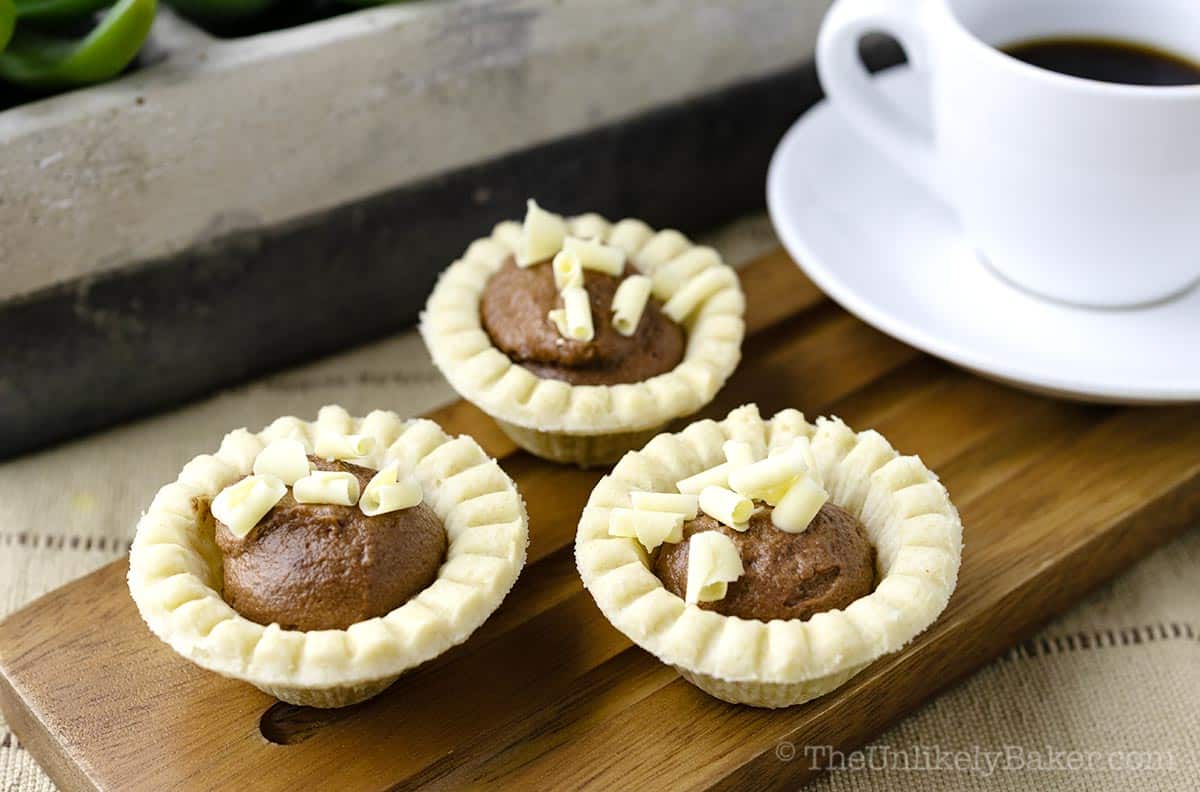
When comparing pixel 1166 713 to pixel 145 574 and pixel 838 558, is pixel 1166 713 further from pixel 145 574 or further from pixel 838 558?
pixel 145 574

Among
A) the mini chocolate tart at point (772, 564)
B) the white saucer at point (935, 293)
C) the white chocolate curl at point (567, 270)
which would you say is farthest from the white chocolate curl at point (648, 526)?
the white saucer at point (935, 293)

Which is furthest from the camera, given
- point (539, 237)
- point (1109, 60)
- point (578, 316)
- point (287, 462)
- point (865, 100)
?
point (865, 100)

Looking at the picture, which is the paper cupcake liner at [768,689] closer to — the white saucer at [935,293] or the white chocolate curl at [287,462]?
the white chocolate curl at [287,462]

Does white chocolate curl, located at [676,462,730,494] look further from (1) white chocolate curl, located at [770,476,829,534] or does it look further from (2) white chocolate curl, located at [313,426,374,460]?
(2) white chocolate curl, located at [313,426,374,460]

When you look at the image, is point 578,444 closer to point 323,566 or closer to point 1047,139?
point 323,566

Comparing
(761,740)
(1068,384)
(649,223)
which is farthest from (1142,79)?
(761,740)

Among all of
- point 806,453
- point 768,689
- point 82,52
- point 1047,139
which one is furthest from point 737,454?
point 82,52
